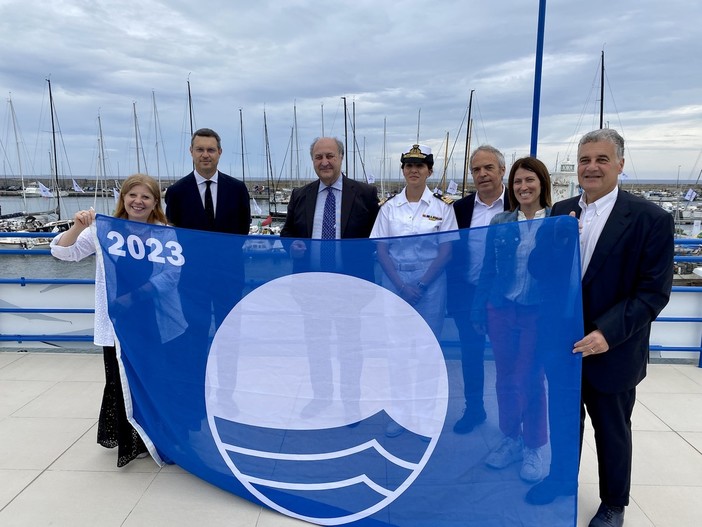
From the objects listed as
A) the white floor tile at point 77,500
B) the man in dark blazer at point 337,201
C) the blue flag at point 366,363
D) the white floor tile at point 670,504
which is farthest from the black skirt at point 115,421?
the white floor tile at point 670,504

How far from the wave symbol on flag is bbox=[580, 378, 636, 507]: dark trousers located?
Result: 0.76 m

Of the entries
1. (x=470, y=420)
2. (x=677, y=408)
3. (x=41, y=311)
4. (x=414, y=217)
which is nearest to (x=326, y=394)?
(x=470, y=420)

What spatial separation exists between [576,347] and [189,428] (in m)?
1.98

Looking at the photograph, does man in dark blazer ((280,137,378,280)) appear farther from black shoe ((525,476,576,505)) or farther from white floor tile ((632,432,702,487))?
white floor tile ((632,432,702,487))

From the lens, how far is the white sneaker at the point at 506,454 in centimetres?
210

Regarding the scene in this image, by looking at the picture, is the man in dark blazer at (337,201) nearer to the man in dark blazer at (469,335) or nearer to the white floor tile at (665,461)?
the man in dark blazer at (469,335)

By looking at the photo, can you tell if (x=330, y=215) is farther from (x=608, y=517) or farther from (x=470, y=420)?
(x=608, y=517)

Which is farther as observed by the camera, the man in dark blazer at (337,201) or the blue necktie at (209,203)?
the blue necktie at (209,203)

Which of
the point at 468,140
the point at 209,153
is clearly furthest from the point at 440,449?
the point at 468,140

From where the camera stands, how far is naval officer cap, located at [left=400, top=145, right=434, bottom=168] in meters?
2.79

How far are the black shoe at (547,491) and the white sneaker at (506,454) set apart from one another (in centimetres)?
15

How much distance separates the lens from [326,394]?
2.28 m

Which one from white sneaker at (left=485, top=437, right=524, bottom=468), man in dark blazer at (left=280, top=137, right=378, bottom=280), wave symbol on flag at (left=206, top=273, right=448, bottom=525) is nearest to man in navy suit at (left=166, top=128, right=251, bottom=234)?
man in dark blazer at (left=280, top=137, right=378, bottom=280)

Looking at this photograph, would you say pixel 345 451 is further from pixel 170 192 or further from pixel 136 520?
pixel 170 192
